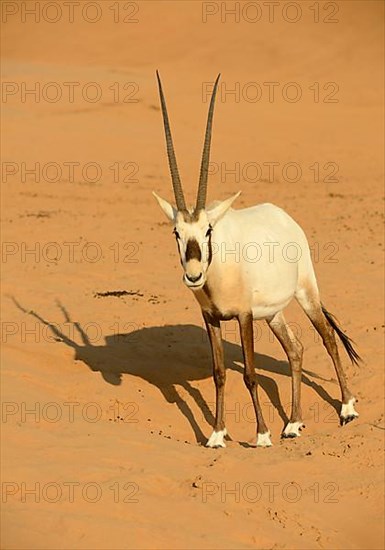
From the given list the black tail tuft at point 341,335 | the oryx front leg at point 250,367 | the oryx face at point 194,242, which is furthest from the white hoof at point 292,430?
the oryx face at point 194,242

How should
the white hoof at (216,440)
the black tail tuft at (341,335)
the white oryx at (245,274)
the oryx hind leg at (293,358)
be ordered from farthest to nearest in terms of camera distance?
the black tail tuft at (341,335) → the oryx hind leg at (293,358) → the white hoof at (216,440) → the white oryx at (245,274)

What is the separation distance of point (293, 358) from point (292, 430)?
0.67 m

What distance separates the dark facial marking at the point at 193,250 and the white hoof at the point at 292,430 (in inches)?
80.7

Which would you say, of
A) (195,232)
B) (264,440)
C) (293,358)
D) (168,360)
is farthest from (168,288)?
(195,232)

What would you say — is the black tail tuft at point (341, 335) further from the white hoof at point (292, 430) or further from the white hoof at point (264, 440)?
the white hoof at point (264, 440)

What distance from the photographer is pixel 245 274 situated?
25.8 feet

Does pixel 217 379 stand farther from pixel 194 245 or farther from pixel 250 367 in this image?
pixel 194 245

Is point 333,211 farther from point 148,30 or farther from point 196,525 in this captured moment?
point 148,30

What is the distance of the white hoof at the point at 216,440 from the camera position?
7.84m

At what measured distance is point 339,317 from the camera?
35.8ft

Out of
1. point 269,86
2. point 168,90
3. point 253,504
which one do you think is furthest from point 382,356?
point 269,86

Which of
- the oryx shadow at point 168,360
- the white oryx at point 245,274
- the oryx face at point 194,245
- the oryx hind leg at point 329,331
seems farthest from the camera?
the oryx shadow at point 168,360

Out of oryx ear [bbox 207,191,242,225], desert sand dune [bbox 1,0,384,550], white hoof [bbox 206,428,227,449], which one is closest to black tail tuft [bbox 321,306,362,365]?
desert sand dune [bbox 1,0,384,550]

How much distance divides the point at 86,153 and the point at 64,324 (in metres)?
9.04
